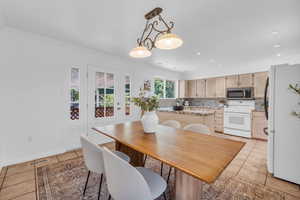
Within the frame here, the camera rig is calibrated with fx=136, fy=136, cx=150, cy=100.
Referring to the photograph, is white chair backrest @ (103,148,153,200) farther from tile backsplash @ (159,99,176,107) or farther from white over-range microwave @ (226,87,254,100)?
white over-range microwave @ (226,87,254,100)

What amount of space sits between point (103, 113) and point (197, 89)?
13.3 ft

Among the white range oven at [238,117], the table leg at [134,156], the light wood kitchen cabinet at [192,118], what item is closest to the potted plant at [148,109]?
the table leg at [134,156]

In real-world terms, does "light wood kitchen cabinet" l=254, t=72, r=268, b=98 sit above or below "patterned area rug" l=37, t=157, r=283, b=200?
above


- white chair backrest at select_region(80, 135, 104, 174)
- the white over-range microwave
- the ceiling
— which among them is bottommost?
white chair backrest at select_region(80, 135, 104, 174)

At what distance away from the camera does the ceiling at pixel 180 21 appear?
182 centimetres

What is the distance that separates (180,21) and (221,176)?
261 centimetres

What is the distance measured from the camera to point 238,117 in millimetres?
4484

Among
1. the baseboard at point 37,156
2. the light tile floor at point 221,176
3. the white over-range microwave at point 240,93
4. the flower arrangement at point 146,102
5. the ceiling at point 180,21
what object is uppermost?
the ceiling at point 180,21

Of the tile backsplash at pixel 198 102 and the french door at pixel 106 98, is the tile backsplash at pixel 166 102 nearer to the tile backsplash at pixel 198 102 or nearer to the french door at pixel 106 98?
the tile backsplash at pixel 198 102

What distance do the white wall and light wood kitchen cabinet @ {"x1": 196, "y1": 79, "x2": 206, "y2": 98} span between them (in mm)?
4390

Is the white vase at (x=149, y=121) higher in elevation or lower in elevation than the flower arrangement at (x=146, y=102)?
lower

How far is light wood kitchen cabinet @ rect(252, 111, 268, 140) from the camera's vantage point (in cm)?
406

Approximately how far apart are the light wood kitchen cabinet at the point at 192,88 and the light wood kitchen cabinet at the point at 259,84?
2124mm

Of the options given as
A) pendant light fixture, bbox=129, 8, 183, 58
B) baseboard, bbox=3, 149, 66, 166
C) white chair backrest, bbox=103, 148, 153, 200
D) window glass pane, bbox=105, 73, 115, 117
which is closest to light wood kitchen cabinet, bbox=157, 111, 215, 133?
window glass pane, bbox=105, 73, 115, 117
